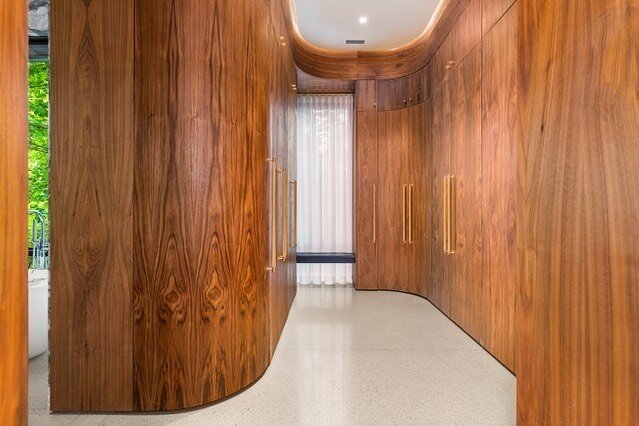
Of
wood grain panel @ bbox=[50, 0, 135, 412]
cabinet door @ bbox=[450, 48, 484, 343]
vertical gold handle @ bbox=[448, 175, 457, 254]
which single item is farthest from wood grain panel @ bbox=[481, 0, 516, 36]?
wood grain panel @ bbox=[50, 0, 135, 412]

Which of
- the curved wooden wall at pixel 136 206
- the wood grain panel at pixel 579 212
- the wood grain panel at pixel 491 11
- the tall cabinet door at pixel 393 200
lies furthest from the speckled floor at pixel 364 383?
the wood grain panel at pixel 491 11

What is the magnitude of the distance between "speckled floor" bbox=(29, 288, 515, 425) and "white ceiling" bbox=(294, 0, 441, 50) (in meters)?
3.60

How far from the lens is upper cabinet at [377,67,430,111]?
504 centimetres

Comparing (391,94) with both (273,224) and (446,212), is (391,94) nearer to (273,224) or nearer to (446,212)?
(446,212)

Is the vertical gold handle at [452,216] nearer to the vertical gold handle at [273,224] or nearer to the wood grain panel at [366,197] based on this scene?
the wood grain panel at [366,197]

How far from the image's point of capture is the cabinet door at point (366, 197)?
5473mm

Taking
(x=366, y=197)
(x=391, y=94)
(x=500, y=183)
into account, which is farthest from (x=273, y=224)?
(x=391, y=94)

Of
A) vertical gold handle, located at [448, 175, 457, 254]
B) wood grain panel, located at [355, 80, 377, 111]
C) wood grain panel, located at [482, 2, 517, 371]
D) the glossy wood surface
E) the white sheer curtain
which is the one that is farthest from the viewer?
the white sheer curtain

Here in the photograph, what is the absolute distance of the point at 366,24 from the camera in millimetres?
4598

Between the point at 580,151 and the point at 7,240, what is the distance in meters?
1.32

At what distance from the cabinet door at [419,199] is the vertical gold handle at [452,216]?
89 centimetres

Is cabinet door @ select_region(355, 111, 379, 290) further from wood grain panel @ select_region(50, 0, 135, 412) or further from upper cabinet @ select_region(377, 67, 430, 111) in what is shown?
wood grain panel @ select_region(50, 0, 135, 412)

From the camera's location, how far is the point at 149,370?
2178 millimetres

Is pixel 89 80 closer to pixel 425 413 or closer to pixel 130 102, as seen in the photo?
pixel 130 102
